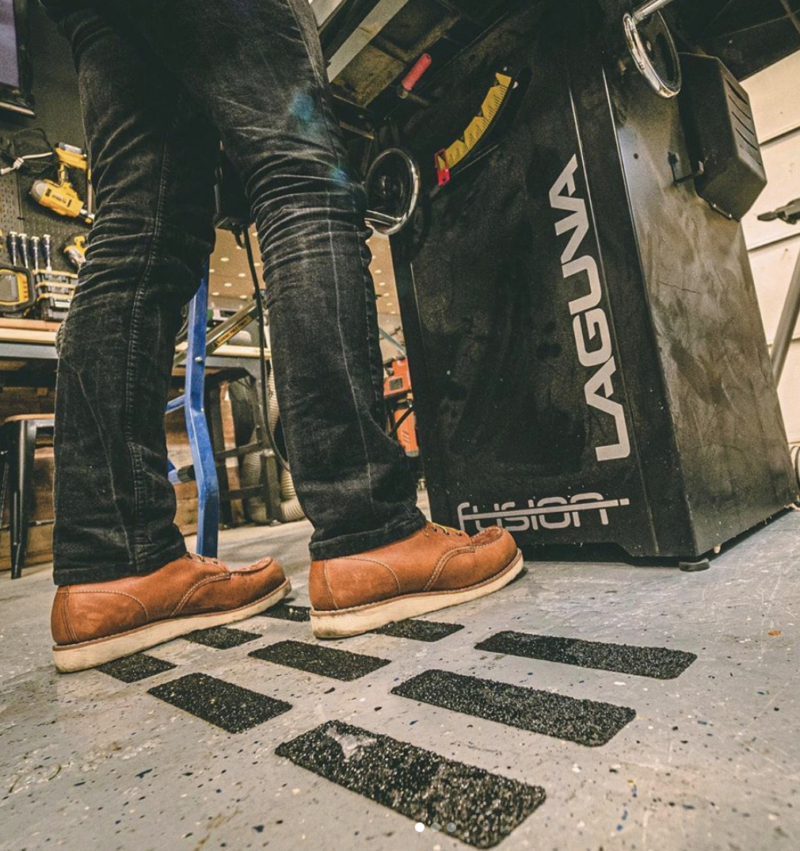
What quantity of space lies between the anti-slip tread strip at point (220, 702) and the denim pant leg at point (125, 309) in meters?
0.25

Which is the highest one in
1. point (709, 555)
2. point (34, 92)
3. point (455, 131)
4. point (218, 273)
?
point (218, 273)

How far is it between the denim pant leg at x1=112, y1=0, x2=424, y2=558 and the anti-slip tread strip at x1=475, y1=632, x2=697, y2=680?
245mm

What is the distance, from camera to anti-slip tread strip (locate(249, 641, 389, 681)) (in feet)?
2.03

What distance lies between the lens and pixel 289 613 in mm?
970

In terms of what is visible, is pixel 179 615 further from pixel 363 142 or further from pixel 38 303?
pixel 38 303

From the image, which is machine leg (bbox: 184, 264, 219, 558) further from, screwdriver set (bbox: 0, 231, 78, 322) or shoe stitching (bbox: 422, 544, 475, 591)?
screwdriver set (bbox: 0, 231, 78, 322)

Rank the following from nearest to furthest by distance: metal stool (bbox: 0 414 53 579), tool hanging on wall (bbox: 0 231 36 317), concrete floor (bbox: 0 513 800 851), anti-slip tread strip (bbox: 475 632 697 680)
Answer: concrete floor (bbox: 0 513 800 851) → anti-slip tread strip (bbox: 475 632 697 680) → metal stool (bbox: 0 414 53 579) → tool hanging on wall (bbox: 0 231 36 317)

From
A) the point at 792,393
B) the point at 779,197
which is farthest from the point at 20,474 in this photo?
the point at 779,197

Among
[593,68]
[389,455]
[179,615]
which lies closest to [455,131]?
[593,68]

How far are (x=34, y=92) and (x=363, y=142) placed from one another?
15.0ft

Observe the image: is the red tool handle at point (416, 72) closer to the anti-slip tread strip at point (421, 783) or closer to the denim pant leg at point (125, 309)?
the denim pant leg at point (125, 309)

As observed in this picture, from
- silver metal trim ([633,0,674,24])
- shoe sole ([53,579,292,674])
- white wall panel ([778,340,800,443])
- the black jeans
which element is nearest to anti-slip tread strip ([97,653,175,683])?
shoe sole ([53,579,292,674])

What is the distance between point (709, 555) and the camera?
979mm

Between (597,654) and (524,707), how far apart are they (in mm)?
138
